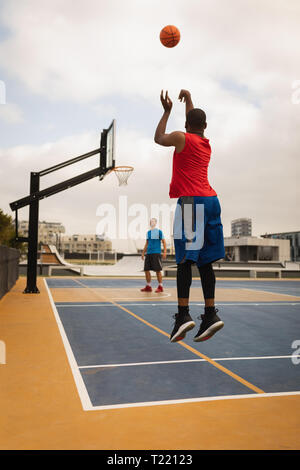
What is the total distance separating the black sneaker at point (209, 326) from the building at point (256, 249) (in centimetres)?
6364

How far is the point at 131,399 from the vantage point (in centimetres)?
345

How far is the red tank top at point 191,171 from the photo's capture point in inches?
122

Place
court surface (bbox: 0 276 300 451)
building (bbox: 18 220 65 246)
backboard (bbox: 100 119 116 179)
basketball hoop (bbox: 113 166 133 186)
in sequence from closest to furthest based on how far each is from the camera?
court surface (bbox: 0 276 300 451), backboard (bbox: 100 119 116 179), basketball hoop (bbox: 113 166 133 186), building (bbox: 18 220 65 246)

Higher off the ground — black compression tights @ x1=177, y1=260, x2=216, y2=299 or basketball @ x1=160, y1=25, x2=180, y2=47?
basketball @ x1=160, y1=25, x2=180, y2=47

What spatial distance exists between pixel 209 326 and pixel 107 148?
1121 centimetres

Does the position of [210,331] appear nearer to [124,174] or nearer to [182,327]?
[182,327]

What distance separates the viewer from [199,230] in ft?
10.2

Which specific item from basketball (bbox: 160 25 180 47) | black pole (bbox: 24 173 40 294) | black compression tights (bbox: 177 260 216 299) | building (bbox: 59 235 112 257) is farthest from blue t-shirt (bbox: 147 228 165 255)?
building (bbox: 59 235 112 257)

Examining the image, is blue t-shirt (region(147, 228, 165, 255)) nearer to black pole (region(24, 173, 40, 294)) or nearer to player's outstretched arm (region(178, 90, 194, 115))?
black pole (region(24, 173, 40, 294))

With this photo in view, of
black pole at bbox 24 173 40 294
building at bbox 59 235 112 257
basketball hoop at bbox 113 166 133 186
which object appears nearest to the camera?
black pole at bbox 24 173 40 294

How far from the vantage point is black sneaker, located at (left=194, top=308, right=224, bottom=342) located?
3.12m

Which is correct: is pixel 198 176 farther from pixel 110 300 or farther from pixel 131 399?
pixel 110 300

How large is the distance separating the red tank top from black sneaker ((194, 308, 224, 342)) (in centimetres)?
97

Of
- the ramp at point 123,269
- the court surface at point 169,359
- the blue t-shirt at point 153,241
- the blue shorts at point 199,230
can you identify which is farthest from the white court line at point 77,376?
the ramp at point 123,269
